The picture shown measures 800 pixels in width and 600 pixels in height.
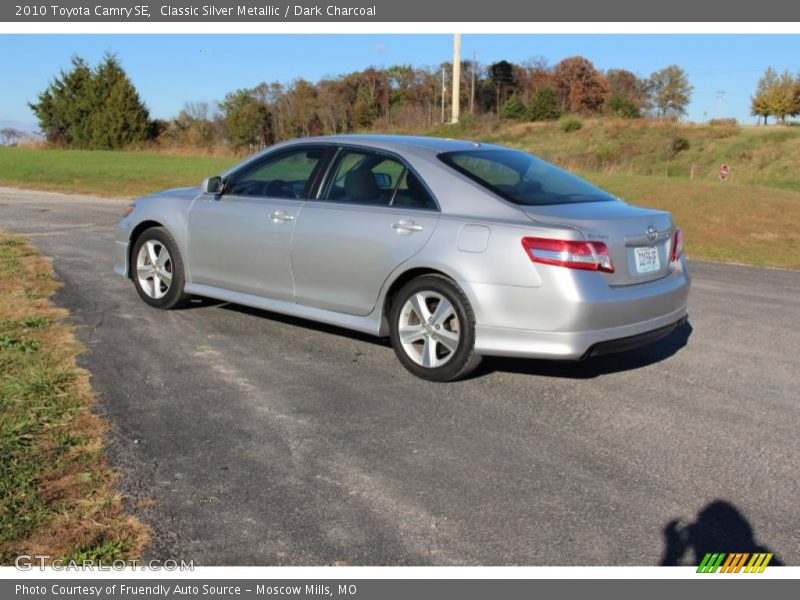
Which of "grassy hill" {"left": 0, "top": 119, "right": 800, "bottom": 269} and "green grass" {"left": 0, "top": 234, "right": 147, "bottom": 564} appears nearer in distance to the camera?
"green grass" {"left": 0, "top": 234, "right": 147, "bottom": 564}

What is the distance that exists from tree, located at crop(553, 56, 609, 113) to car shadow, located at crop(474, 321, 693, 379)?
72.3 metres

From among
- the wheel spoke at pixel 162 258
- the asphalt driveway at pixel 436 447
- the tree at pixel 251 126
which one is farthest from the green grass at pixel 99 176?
the tree at pixel 251 126

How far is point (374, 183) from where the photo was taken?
6348 millimetres

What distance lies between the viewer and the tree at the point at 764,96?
63.7 m

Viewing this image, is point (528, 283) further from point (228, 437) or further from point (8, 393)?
point (8, 393)

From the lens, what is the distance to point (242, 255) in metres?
6.89

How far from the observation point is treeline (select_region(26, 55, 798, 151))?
64.4 meters

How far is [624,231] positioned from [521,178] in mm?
972

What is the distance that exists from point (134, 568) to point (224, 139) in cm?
7161

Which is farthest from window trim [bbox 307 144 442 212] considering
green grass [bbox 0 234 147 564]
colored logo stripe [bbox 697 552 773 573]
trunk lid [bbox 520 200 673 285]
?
colored logo stripe [bbox 697 552 773 573]

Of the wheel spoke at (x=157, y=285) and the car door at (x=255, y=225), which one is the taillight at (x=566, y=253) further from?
the wheel spoke at (x=157, y=285)

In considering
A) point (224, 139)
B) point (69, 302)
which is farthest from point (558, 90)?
point (69, 302)

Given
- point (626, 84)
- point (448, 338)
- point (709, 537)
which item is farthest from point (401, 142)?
point (626, 84)

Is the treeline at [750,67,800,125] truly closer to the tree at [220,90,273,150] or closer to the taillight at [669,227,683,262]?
the tree at [220,90,273,150]
